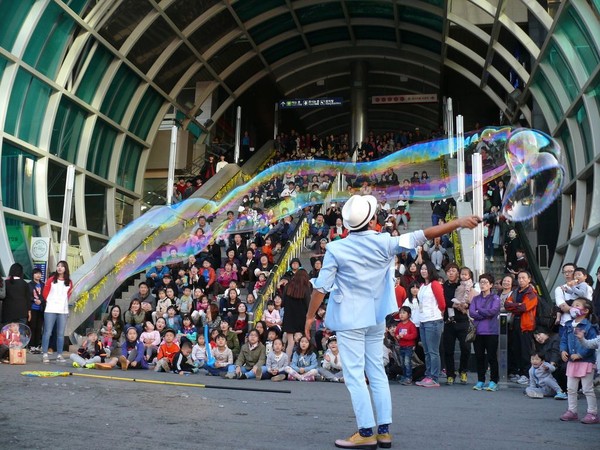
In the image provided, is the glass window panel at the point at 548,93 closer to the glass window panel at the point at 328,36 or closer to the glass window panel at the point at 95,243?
the glass window panel at the point at 328,36

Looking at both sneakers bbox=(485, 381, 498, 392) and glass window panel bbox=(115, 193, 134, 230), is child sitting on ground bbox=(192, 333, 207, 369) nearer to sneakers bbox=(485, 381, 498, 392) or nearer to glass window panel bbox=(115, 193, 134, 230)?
sneakers bbox=(485, 381, 498, 392)

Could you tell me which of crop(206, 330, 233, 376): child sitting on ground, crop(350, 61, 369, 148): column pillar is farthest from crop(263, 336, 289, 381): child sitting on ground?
crop(350, 61, 369, 148): column pillar

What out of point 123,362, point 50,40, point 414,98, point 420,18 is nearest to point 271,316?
point 123,362

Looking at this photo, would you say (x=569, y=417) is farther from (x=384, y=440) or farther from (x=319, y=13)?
(x=319, y=13)

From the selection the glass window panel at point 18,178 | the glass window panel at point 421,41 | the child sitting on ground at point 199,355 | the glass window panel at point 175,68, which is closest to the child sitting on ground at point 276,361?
the child sitting on ground at point 199,355

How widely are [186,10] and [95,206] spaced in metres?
7.63

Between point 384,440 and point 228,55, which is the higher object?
point 228,55

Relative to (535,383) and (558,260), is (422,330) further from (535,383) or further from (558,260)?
(558,260)

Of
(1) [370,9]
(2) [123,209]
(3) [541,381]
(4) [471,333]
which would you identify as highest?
(1) [370,9]

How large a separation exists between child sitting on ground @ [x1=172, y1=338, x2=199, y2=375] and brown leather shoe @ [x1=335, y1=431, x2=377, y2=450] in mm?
8210

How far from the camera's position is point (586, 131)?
20625 mm

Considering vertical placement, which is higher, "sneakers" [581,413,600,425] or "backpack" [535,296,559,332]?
"backpack" [535,296,559,332]

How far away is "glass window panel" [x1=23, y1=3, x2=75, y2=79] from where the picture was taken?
22.2 m

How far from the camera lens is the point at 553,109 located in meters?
23.8
